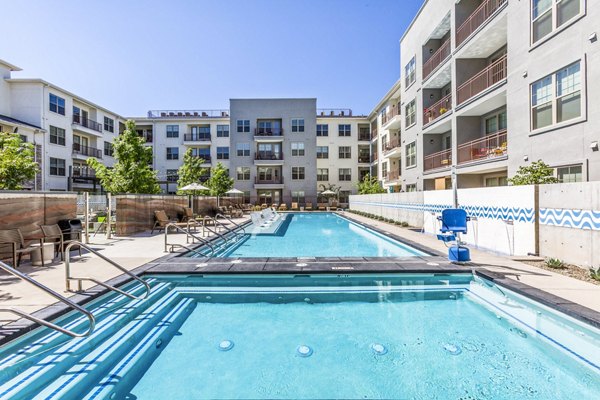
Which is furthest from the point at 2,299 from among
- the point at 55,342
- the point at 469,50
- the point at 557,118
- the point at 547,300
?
the point at 469,50

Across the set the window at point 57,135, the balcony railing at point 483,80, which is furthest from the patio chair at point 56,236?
the window at point 57,135

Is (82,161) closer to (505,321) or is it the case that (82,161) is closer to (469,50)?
(469,50)

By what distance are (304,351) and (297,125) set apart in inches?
1463

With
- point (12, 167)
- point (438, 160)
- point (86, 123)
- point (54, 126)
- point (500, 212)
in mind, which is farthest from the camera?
point (86, 123)

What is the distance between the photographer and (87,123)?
34156 mm

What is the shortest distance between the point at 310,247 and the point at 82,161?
31933 mm

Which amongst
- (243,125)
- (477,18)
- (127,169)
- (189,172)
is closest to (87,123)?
(189,172)

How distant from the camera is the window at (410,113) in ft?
79.6

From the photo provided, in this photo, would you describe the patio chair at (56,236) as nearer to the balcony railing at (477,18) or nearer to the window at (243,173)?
the balcony railing at (477,18)

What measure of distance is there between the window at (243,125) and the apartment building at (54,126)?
15024 mm

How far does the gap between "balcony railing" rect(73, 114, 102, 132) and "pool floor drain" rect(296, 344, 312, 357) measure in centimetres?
3686

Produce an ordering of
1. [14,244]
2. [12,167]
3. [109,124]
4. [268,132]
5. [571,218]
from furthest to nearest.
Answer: [268,132], [109,124], [12,167], [571,218], [14,244]

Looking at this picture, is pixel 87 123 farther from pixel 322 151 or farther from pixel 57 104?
pixel 322 151

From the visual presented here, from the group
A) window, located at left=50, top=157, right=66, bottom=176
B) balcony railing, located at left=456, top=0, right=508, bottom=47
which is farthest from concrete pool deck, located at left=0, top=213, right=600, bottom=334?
window, located at left=50, top=157, right=66, bottom=176
